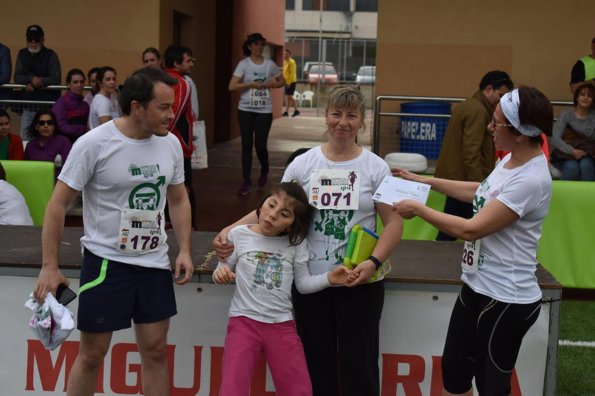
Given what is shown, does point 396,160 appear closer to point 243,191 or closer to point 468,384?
point 243,191

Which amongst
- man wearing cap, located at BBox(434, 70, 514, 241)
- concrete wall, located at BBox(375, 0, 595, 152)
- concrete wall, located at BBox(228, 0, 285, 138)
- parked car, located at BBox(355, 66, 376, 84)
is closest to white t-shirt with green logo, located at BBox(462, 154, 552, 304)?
man wearing cap, located at BBox(434, 70, 514, 241)

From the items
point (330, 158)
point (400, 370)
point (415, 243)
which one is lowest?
point (400, 370)

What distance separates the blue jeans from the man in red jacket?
3978 millimetres

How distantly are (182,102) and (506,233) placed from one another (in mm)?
3989

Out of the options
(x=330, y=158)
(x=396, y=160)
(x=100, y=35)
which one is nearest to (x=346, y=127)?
(x=330, y=158)

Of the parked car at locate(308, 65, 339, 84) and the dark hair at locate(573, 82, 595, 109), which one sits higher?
the dark hair at locate(573, 82, 595, 109)

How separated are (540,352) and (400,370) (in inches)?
27.9

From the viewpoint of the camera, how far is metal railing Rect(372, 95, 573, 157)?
11.1 metres

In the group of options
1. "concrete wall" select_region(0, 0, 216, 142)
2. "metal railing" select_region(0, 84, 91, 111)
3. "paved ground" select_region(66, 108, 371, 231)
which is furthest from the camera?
"concrete wall" select_region(0, 0, 216, 142)

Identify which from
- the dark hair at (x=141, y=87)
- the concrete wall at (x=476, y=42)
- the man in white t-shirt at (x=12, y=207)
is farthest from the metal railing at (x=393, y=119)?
the dark hair at (x=141, y=87)

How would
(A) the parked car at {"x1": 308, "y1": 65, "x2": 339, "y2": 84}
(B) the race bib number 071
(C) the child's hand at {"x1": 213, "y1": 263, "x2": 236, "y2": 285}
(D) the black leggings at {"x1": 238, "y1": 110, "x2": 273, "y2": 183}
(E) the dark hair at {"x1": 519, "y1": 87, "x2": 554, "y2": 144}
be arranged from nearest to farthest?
(E) the dark hair at {"x1": 519, "y1": 87, "x2": 554, "y2": 144}, (B) the race bib number 071, (C) the child's hand at {"x1": 213, "y1": 263, "x2": 236, "y2": 285}, (D) the black leggings at {"x1": 238, "y1": 110, "x2": 273, "y2": 183}, (A) the parked car at {"x1": 308, "y1": 65, "x2": 339, "y2": 84}

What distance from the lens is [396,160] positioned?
998 centimetres

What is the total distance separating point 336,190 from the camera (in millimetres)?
4449

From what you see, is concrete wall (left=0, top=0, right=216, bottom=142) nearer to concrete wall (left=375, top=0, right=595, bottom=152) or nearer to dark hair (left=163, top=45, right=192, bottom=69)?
concrete wall (left=375, top=0, right=595, bottom=152)
